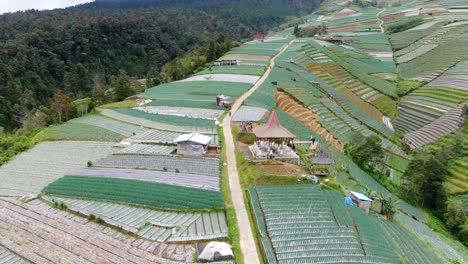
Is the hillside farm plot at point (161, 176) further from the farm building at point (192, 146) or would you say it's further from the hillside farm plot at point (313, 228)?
the farm building at point (192, 146)

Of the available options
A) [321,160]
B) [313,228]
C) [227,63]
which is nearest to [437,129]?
[321,160]

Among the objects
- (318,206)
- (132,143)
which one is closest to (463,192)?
(318,206)

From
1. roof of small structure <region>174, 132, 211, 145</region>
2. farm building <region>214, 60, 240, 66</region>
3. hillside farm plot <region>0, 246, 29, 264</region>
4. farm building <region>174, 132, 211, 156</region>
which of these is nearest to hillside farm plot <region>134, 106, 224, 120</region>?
roof of small structure <region>174, 132, 211, 145</region>

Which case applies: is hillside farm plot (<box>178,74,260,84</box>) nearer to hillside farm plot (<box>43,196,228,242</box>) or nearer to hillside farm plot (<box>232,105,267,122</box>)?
hillside farm plot (<box>232,105,267,122</box>)

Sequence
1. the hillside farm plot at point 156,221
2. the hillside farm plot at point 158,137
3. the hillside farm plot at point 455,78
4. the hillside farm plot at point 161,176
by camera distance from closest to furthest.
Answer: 1. the hillside farm plot at point 156,221
2. the hillside farm plot at point 161,176
3. the hillside farm plot at point 158,137
4. the hillside farm plot at point 455,78

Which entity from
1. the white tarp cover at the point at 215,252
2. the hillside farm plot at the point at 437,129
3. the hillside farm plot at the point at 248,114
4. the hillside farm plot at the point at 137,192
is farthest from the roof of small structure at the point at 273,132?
the hillside farm plot at the point at 437,129

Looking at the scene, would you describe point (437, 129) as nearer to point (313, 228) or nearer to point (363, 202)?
point (363, 202)
